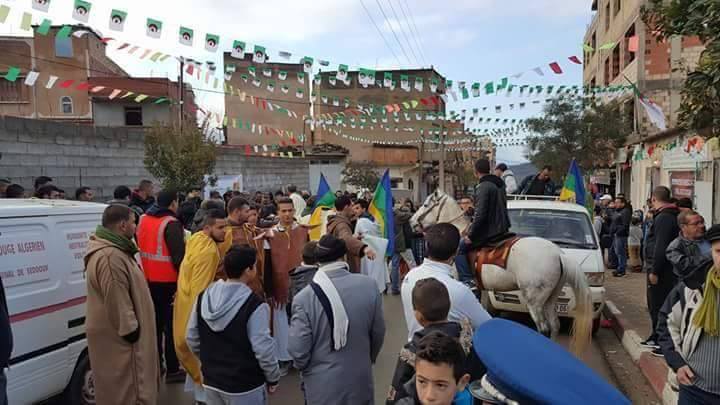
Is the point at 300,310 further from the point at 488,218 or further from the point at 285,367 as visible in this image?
the point at 488,218

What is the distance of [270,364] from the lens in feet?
11.4

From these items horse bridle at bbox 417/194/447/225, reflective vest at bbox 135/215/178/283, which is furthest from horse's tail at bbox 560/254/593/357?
reflective vest at bbox 135/215/178/283

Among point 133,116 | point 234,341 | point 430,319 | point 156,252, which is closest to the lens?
point 430,319

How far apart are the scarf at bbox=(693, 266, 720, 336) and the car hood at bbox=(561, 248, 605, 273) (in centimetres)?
473

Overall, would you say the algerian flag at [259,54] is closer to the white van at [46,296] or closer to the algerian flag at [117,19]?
the algerian flag at [117,19]

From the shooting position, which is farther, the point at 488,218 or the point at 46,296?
the point at 488,218

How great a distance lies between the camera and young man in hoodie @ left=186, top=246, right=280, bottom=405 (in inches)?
135

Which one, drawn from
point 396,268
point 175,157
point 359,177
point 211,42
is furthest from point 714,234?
point 359,177

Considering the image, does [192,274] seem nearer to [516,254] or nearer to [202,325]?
[202,325]

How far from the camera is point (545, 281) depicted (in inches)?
226

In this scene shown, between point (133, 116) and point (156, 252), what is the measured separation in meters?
31.5

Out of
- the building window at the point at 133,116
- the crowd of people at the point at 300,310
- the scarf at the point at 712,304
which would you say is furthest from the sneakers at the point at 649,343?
the building window at the point at 133,116

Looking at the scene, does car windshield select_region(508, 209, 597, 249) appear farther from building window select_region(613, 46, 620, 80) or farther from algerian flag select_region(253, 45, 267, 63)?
building window select_region(613, 46, 620, 80)

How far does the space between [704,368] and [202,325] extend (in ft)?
9.93
